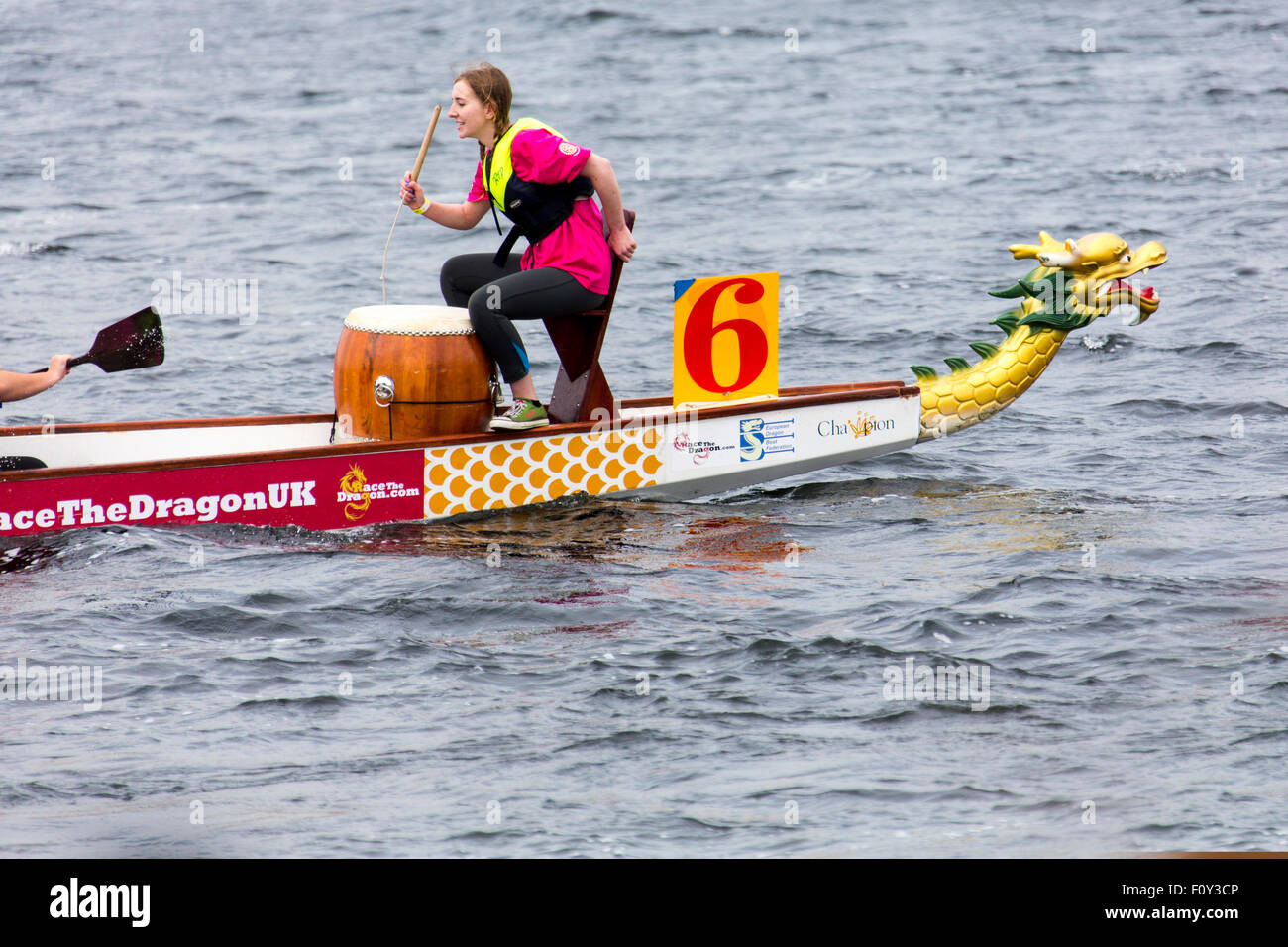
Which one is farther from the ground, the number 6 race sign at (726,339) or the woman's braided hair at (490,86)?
the woman's braided hair at (490,86)

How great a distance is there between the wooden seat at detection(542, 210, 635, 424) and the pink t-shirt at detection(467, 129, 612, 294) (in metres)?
0.18

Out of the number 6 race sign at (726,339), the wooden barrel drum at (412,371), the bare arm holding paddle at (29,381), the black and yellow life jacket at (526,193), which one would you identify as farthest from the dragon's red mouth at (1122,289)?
the bare arm holding paddle at (29,381)

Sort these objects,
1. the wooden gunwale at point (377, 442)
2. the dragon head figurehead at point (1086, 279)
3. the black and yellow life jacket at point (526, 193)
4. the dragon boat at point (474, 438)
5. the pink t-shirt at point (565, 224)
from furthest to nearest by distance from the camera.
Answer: the dragon head figurehead at point (1086, 279) → the black and yellow life jacket at point (526, 193) → the pink t-shirt at point (565, 224) → the dragon boat at point (474, 438) → the wooden gunwale at point (377, 442)

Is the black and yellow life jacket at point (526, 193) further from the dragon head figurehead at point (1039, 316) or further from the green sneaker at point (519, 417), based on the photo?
the dragon head figurehead at point (1039, 316)

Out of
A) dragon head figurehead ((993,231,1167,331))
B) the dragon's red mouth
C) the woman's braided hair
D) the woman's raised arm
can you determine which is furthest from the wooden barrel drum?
the dragon's red mouth

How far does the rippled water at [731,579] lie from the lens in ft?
16.3

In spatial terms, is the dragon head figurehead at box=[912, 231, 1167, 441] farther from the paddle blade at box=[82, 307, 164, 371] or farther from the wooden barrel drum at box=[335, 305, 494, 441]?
the paddle blade at box=[82, 307, 164, 371]

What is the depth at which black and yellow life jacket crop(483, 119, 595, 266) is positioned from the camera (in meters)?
7.27

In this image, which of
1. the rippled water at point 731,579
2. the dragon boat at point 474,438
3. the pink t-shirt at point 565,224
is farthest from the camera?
the pink t-shirt at point 565,224

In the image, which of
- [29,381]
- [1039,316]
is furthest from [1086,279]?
[29,381]

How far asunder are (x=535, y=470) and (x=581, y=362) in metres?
0.59

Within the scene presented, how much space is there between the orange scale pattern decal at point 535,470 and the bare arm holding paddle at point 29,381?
1615mm
